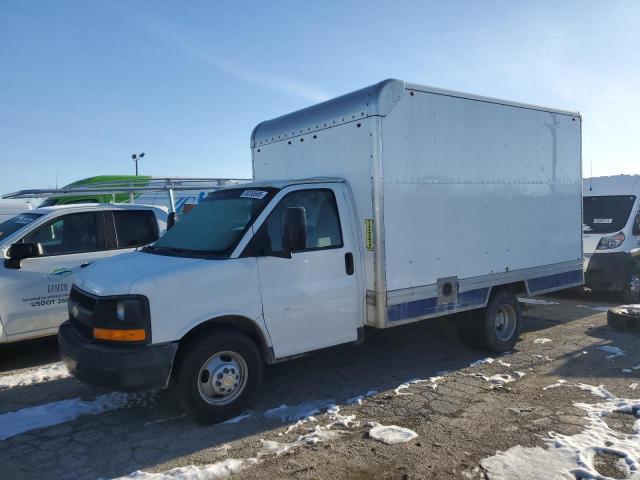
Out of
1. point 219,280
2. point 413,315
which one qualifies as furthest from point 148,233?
point 413,315

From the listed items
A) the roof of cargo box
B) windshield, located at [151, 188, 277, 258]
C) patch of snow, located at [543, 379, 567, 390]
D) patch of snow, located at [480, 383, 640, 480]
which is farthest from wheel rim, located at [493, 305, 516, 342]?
windshield, located at [151, 188, 277, 258]

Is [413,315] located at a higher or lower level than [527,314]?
higher

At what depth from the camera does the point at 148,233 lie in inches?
298

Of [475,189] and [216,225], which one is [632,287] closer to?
[475,189]

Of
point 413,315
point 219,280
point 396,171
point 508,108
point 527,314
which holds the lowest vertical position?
point 527,314

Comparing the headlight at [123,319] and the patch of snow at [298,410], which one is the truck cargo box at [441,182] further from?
the headlight at [123,319]

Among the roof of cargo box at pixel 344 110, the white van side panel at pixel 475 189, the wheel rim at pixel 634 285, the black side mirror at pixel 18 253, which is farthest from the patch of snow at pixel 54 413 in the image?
the wheel rim at pixel 634 285

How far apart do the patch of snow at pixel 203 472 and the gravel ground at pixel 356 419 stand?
3cm

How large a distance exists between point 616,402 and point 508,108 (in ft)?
11.7

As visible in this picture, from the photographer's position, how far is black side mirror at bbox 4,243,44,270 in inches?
243

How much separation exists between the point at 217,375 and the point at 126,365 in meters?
0.76

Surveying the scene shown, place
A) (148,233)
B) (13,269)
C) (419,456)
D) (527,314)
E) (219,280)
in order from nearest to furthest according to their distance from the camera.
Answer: (419,456) → (219,280) → (13,269) → (148,233) → (527,314)

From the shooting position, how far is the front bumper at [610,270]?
9.92 metres

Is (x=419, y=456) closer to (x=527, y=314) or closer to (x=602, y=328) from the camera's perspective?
(x=602, y=328)
